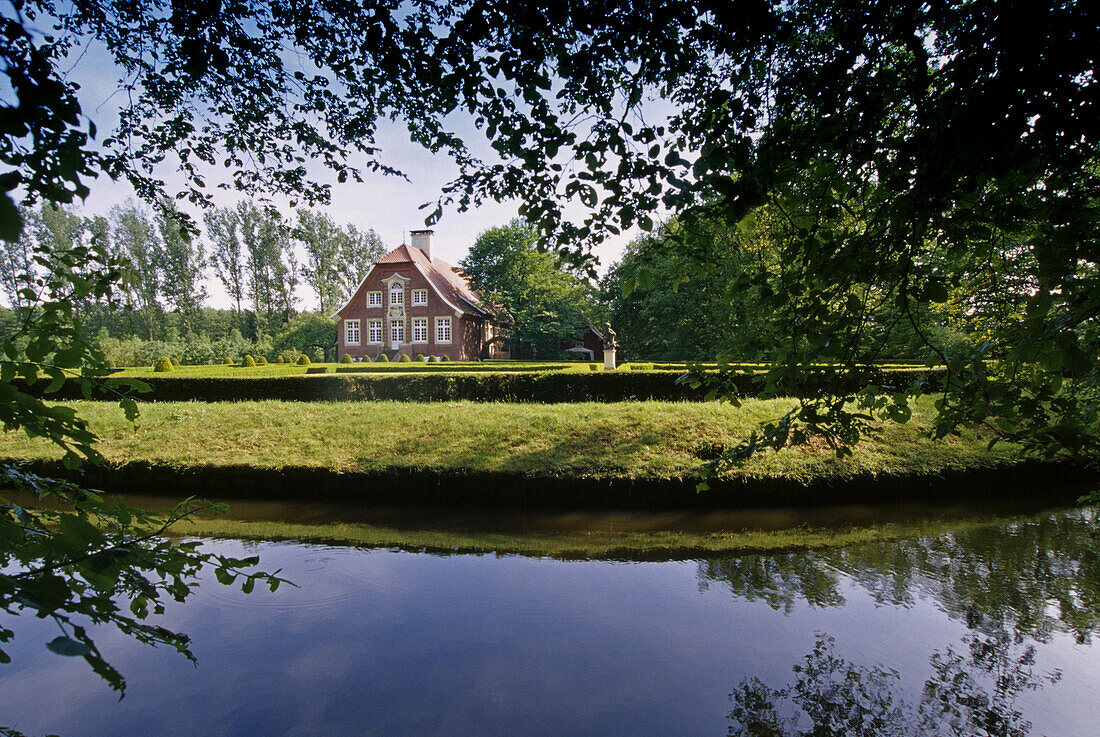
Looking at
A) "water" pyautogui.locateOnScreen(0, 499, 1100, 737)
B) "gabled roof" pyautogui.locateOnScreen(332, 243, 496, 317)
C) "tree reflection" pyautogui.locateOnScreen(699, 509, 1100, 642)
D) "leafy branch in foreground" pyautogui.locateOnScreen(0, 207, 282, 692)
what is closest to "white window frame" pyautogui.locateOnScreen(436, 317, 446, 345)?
"gabled roof" pyautogui.locateOnScreen(332, 243, 496, 317)

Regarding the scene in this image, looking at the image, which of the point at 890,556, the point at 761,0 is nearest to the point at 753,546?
the point at 890,556

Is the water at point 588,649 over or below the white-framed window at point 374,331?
below

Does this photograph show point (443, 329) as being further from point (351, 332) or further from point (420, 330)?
point (351, 332)

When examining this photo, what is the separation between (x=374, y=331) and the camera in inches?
1473

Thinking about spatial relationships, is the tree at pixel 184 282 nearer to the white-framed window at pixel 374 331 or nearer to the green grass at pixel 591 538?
the white-framed window at pixel 374 331

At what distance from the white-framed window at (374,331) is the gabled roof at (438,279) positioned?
7.09 ft

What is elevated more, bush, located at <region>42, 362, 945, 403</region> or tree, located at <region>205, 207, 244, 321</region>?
tree, located at <region>205, 207, 244, 321</region>

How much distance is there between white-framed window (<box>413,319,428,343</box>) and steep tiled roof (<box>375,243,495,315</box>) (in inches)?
93.9

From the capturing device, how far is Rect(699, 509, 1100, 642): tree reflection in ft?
13.8

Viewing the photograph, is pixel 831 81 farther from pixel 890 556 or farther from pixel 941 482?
pixel 941 482

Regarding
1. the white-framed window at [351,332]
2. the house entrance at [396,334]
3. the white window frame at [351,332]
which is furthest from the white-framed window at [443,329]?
the white-framed window at [351,332]

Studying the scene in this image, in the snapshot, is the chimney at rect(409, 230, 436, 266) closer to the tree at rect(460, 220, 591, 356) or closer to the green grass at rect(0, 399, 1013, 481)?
the tree at rect(460, 220, 591, 356)

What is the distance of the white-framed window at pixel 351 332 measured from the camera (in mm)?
37875

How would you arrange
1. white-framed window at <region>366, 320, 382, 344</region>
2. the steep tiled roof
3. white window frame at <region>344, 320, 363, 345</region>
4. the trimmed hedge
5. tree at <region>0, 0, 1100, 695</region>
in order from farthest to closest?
white window frame at <region>344, 320, 363, 345</region>, white-framed window at <region>366, 320, 382, 344</region>, the steep tiled roof, the trimmed hedge, tree at <region>0, 0, 1100, 695</region>
